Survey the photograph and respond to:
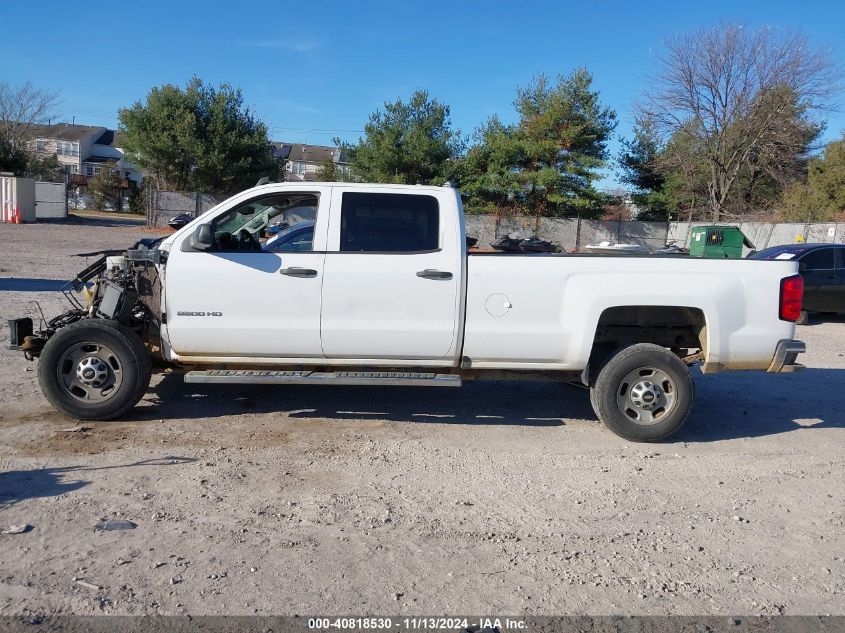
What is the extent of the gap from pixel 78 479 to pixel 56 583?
137cm

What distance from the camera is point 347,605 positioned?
11.0 feet

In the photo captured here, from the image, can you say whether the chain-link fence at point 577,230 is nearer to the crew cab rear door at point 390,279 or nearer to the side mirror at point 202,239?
the crew cab rear door at point 390,279

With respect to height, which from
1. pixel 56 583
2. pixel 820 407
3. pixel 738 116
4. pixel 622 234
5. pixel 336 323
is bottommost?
pixel 56 583

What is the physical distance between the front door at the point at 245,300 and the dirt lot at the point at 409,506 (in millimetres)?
743

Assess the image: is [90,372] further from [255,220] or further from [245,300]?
[255,220]

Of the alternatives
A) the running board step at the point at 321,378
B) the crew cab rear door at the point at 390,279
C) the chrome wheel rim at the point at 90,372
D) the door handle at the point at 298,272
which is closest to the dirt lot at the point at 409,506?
the chrome wheel rim at the point at 90,372

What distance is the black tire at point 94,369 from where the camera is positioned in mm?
5676

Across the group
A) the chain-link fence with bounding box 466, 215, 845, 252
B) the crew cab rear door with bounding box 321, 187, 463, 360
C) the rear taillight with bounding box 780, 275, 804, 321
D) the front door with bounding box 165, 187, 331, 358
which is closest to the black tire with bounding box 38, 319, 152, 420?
the front door with bounding box 165, 187, 331, 358

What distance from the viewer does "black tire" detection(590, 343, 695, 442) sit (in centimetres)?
583

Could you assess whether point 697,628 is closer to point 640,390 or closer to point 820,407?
point 640,390

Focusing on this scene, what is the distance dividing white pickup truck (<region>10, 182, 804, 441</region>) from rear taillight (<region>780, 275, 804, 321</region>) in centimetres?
1

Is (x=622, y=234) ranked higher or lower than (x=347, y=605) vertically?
higher

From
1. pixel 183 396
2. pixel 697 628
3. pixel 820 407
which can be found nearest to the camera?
pixel 697 628

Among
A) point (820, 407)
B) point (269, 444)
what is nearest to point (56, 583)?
point (269, 444)
